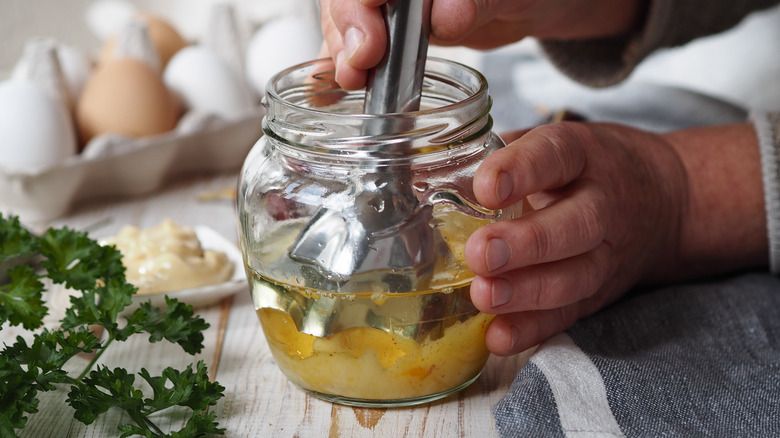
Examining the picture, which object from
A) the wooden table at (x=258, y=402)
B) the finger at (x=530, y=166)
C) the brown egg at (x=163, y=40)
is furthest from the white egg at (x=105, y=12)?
the finger at (x=530, y=166)

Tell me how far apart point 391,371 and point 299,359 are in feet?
0.23

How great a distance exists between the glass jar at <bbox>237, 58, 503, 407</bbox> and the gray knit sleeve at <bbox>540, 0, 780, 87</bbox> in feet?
1.63

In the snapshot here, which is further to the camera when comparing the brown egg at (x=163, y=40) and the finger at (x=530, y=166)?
the brown egg at (x=163, y=40)

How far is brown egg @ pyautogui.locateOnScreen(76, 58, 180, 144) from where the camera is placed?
1063 mm

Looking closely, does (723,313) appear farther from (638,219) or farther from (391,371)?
(391,371)

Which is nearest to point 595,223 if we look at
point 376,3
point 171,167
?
point 376,3

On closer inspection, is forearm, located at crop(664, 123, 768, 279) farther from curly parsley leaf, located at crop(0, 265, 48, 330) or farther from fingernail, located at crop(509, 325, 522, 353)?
curly parsley leaf, located at crop(0, 265, 48, 330)

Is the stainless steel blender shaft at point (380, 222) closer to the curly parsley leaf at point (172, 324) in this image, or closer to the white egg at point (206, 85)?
the curly parsley leaf at point (172, 324)

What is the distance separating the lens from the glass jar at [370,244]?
0.53 meters

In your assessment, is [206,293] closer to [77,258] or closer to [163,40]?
[77,258]

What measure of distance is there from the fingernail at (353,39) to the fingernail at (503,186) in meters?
0.13

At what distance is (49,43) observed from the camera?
3.51 ft

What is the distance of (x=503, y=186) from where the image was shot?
1.74ft

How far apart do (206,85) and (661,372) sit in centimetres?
78
